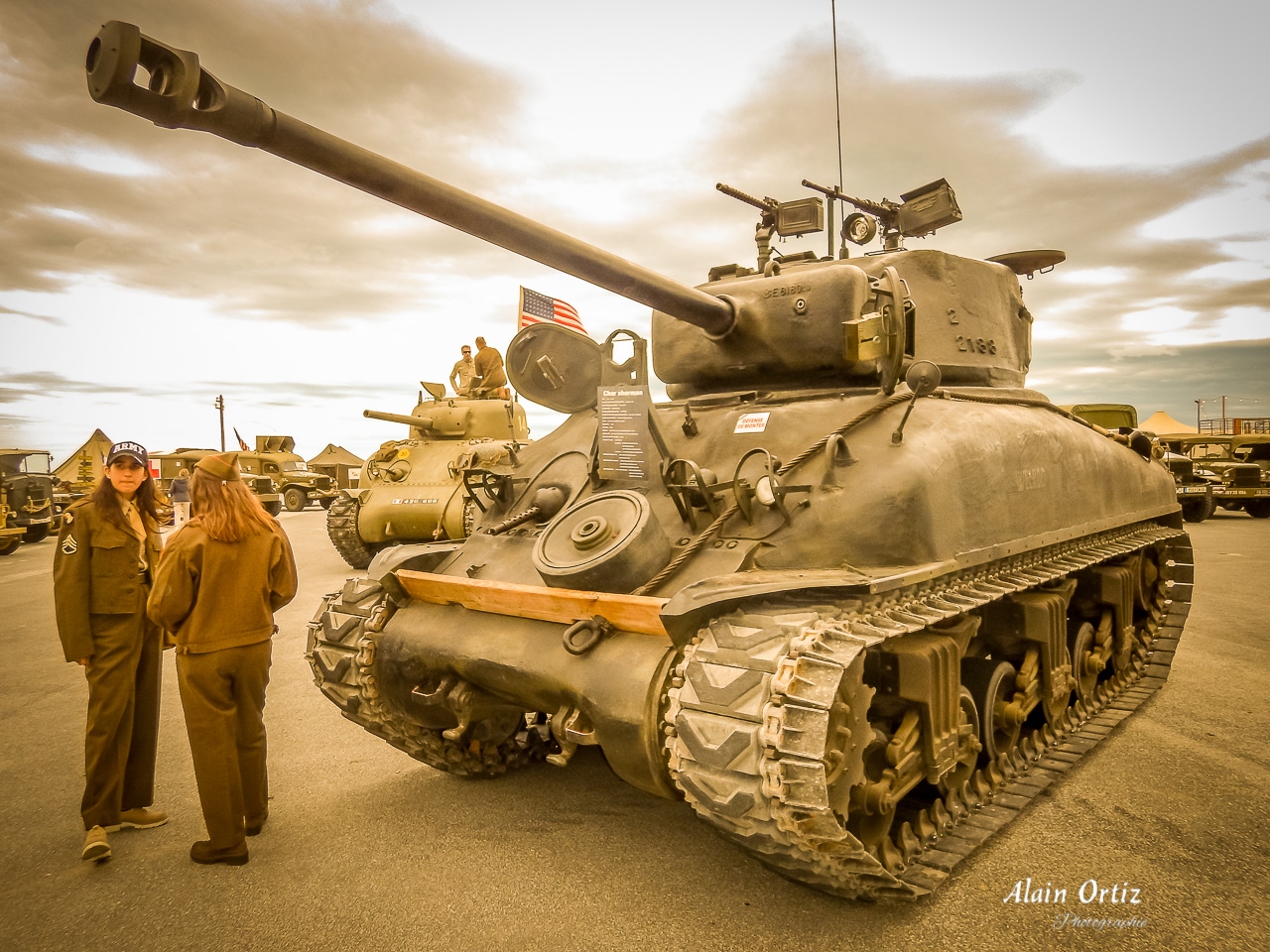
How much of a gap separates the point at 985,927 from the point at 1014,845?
32.6 inches

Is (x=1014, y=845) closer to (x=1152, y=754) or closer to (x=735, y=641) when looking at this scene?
(x=1152, y=754)

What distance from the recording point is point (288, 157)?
130 inches

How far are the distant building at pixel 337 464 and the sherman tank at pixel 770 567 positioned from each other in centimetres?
2477

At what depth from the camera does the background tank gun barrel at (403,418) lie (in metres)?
14.5

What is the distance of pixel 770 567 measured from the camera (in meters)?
3.86

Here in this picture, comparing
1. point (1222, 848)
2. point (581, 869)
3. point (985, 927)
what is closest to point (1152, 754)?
point (1222, 848)

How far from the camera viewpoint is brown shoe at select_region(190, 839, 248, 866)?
162 inches

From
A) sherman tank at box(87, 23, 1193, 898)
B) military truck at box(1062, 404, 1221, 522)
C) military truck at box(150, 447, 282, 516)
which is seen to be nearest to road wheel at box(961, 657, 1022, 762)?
sherman tank at box(87, 23, 1193, 898)

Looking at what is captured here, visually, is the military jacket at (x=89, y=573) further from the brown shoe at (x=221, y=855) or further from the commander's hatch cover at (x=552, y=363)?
the commander's hatch cover at (x=552, y=363)

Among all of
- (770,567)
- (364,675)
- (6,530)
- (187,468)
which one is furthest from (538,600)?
(187,468)

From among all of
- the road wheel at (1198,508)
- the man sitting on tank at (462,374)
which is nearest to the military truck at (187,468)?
the man sitting on tank at (462,374)

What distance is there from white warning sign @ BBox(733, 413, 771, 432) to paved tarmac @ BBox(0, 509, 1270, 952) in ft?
6.71

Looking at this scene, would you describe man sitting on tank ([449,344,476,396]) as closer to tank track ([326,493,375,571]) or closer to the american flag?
tank track ([326,493,375,571])

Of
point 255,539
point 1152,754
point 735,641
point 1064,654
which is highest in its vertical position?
point 255,539
